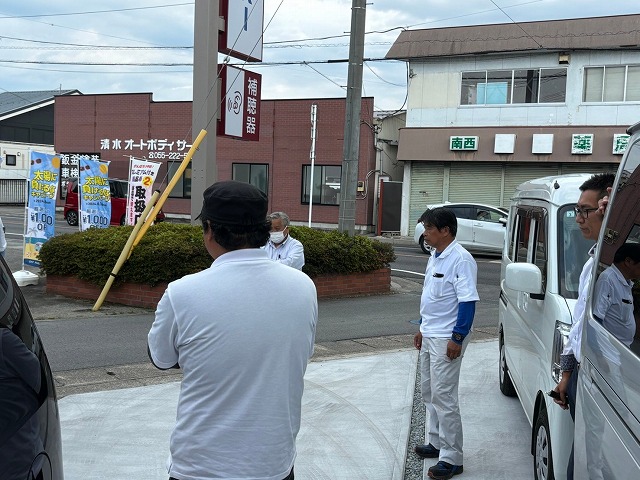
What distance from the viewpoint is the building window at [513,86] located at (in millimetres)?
25531

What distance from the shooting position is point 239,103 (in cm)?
1227

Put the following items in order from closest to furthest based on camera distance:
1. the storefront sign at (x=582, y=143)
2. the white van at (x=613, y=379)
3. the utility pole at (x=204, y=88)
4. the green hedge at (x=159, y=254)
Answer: the white van at (x=613, y=379) < the green hedge at (x=159, y=254) < the utility pole at (x=204, y=88) < the storefront sign at (x=582, y=143)

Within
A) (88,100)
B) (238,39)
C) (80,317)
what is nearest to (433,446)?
(80,317)

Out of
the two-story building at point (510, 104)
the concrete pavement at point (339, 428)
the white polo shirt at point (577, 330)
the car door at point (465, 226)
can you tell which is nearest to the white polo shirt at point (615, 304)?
the white polo shirt at point (577, 330)

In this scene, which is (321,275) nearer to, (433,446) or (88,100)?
(433,446)

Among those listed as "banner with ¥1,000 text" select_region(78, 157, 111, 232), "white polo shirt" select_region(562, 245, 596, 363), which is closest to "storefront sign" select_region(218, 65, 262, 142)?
"banner with ¥1,000 text" select_region(78, 157, 111, 232)

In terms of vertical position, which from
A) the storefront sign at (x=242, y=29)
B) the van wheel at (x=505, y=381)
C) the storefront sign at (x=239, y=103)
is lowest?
the van wheel at (x=505, y=381)

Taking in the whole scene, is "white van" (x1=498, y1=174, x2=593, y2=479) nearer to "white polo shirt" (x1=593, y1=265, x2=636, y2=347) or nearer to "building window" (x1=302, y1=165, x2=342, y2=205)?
"white polo shirt" (x1=593, y1=265, x2=636, y2=347)

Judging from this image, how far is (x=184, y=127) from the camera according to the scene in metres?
32.8

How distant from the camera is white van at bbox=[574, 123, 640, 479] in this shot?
7.16 feet

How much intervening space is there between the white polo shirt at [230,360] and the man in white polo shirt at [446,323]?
2313 millimetres

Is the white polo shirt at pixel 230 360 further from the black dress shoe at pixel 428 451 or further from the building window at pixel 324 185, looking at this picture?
the building window at pixel 324 185

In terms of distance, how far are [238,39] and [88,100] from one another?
25.8m

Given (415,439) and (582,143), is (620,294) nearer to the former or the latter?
(415,439)
